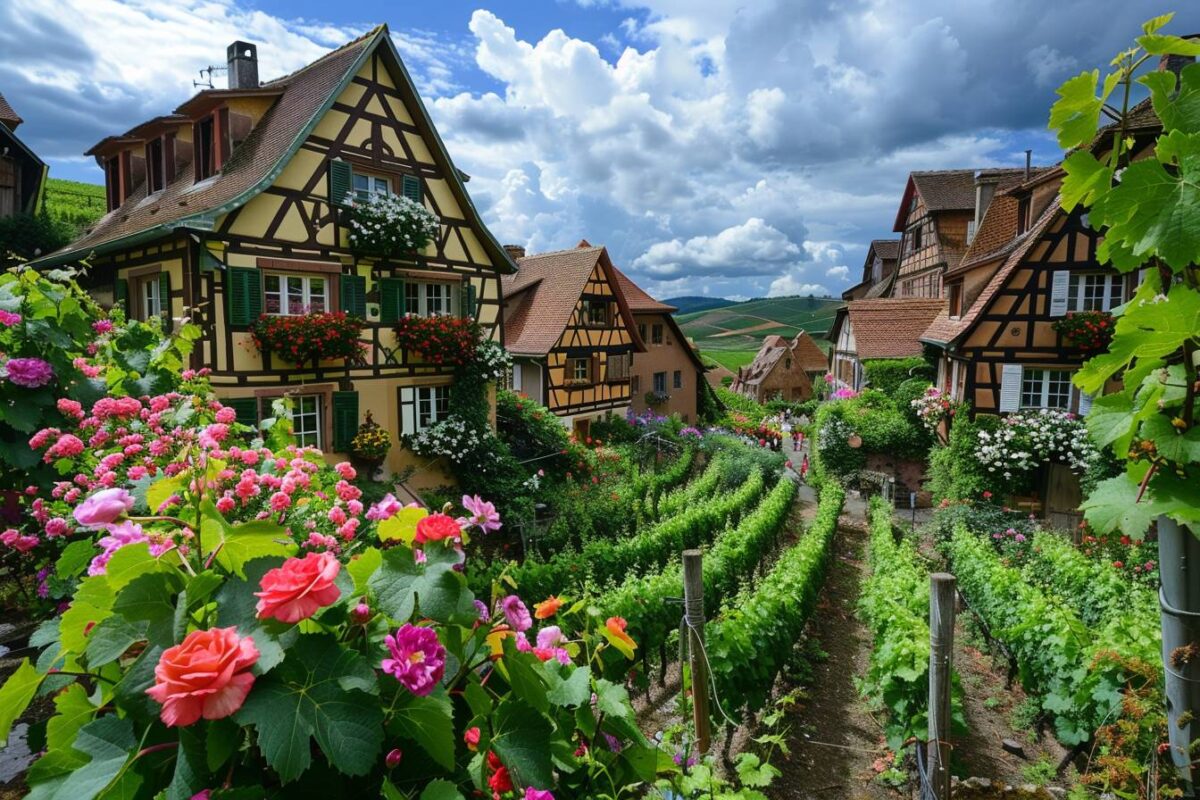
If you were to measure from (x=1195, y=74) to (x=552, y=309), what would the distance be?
20.7 meters

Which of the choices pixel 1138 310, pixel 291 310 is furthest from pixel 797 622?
pixel 291 310

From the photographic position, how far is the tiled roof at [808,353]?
5347cm

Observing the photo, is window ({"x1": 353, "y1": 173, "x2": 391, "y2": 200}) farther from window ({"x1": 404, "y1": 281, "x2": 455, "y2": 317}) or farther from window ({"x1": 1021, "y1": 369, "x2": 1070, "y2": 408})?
window ({"x1": 1021, "y1": 369, "x2": 1070, "y2": 408})

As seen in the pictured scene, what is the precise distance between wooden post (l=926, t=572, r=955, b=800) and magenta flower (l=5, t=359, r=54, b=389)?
5.26 m

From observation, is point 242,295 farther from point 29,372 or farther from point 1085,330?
point 1085,330

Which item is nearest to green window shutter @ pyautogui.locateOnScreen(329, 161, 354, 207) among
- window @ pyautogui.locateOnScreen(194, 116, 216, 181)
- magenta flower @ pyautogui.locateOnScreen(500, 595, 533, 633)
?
window @ pyautogui.locateOnScreen(194, 116, 216, 181)

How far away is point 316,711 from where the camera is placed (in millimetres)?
1207

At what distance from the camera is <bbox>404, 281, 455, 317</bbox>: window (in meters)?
14.6

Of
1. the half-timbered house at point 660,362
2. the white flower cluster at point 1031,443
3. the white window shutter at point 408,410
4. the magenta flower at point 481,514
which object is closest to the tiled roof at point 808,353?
the half-timbered house at point 660,362

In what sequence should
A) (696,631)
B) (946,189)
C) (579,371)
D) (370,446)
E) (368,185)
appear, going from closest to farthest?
(696,631)
(370,446)
(368,185)
(579,371)
(946,189)

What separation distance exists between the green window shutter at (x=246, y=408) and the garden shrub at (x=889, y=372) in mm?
18016

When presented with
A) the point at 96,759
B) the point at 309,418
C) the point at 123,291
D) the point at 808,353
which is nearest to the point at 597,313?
the point at 309,418

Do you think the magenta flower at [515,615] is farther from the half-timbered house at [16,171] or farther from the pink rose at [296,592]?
the half-timbered house at [16,171]

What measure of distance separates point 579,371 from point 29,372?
745 inches
